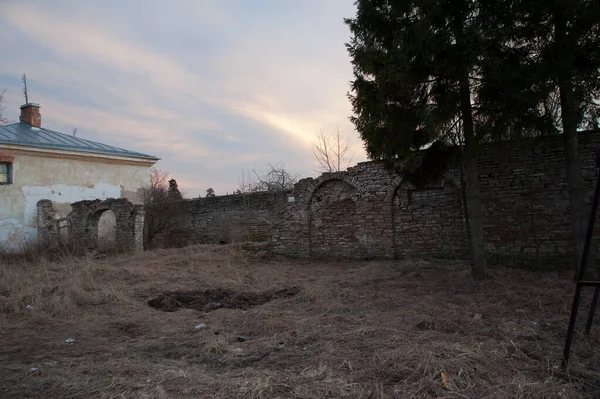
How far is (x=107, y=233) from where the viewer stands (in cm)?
1920

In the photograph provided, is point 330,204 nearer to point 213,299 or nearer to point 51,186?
point 213,299

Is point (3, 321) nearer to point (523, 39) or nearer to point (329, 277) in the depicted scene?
point (329, 277)

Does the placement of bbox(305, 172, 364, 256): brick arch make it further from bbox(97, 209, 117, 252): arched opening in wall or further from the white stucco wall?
the white stucco wall

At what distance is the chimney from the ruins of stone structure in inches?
189

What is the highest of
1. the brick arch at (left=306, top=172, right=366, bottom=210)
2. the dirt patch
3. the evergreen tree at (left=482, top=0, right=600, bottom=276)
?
the evergreen tree at (left=482, top=0, right=600, bottom=276)

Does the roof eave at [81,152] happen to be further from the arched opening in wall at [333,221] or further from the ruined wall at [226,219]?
the arched opening in wall at [333,221]

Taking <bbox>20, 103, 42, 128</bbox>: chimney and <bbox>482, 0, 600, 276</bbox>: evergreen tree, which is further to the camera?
<bbox>20, 103, 42, 128</bbox>: chimney

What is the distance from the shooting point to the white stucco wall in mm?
16883

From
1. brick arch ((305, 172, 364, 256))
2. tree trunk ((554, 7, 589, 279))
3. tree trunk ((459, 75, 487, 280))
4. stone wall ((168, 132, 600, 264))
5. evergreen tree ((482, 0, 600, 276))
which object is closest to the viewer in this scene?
evergreen tree ((482, 0, 600, 276))

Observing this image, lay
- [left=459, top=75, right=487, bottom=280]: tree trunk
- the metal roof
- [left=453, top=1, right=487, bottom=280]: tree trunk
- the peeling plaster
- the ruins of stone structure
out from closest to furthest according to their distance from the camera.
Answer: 1. [left=453, top=1, right=487, bottom=280]: tree trunk
2. [left=459, top=75, right=487, bottom=280]: tree trunk
3. the ruins of stone structure
4. the peeling plaster
5. the metal roof

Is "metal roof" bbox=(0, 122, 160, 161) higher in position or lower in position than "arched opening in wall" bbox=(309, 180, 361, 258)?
higher

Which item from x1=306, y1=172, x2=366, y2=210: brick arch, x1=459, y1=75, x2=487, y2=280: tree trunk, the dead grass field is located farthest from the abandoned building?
x1=459, y1=75, x2=487, y2=280: tree trunk

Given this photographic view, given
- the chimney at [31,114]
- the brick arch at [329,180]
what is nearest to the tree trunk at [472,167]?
the brick arch at [329,180]

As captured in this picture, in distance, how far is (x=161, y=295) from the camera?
7.83m
